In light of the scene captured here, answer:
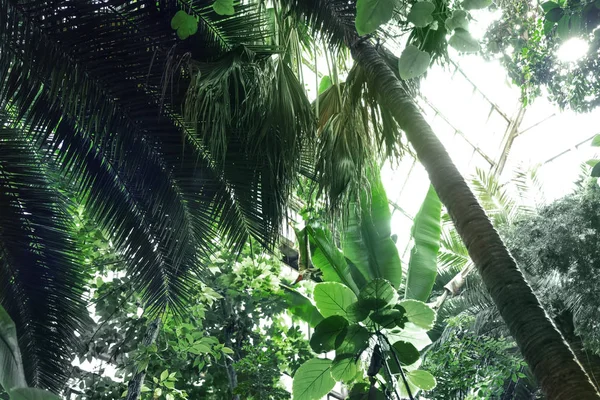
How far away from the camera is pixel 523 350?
2.16m

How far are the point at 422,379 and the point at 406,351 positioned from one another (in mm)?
333

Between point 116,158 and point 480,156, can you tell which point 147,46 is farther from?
point 480,156

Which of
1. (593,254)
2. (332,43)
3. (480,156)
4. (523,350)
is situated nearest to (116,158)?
(332,43)

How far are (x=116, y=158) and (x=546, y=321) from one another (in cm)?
315

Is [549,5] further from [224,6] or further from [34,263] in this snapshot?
[34,263]

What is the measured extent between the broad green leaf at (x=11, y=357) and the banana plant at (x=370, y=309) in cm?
235

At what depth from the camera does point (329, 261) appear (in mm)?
6320

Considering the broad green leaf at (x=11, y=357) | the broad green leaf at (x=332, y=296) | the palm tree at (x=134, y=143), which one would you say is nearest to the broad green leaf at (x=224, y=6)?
the broad green leaf at (x=11, y=357)

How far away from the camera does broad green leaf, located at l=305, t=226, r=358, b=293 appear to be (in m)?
6.27

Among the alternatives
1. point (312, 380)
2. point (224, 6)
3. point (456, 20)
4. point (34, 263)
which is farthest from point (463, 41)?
point (34, 263)

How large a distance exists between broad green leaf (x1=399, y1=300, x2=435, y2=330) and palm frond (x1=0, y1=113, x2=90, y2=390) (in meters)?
2.47

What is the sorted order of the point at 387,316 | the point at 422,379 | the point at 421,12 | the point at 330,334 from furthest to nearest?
the point at 422,379 → the point at 330,334 → the point at 387,316 → the point at 421,12

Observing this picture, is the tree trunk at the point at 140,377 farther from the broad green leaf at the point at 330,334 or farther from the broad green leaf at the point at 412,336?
the broad green leaf at the point at 412,336

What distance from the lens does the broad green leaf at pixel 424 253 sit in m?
6.14
